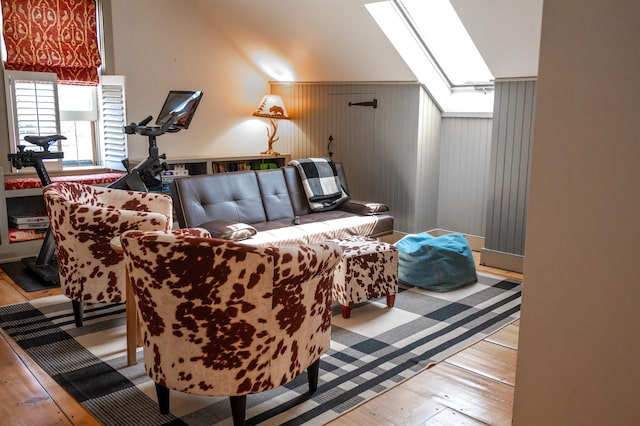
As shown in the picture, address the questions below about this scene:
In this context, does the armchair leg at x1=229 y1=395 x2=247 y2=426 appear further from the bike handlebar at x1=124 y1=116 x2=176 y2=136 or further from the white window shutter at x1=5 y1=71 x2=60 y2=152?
the white window shutter at x1=5 y1=71 x2=60 y2=152

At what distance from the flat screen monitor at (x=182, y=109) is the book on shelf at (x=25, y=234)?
1.53m

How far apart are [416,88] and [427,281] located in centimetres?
202

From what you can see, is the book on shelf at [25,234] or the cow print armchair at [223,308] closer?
the cow print armchair at [223,308]

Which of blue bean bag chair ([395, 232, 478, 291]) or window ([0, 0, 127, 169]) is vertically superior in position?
window ([0, 0, 127, 169])

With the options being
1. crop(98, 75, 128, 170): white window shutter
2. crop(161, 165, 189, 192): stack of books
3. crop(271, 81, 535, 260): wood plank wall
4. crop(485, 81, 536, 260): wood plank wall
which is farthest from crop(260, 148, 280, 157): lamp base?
crop(485, 81, 536, 260): wood plank wall

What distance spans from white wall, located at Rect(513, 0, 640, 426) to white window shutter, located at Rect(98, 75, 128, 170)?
4.64 metres

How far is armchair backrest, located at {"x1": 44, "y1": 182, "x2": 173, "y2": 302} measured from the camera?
3211 millimetres

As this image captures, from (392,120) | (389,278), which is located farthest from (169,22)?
(389,278)

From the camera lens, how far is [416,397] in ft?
8.92

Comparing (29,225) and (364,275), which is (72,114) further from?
(364,275)

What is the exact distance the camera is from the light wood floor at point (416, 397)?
252 centimetres

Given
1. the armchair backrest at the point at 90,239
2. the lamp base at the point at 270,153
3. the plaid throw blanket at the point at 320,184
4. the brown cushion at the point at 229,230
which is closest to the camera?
the armchair backrest at the point at 90,239

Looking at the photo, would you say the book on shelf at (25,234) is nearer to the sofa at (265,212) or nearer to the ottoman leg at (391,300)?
the sofa at (265,212)

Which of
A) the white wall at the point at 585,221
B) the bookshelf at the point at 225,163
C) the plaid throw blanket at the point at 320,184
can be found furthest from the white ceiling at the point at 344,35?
the white wall at the point at 585,221
